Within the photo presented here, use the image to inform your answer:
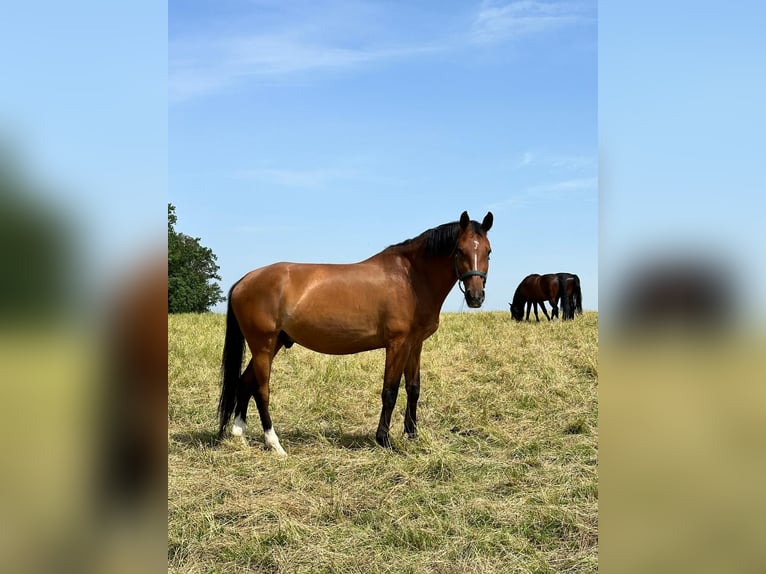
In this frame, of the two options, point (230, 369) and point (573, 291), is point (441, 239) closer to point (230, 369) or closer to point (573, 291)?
point (230, 369)

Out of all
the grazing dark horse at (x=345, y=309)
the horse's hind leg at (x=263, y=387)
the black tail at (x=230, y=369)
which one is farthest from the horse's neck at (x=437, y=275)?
the black tail at (x=230, y=369)

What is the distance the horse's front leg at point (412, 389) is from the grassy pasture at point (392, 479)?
21cm

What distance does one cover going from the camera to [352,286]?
629 cm

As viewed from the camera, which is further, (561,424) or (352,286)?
(561,424)

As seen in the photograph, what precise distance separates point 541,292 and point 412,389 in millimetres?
15173

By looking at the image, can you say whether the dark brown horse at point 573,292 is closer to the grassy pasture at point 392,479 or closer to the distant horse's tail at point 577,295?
the distant horse's tail at point 577,295

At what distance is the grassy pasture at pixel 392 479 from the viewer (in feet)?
11.8

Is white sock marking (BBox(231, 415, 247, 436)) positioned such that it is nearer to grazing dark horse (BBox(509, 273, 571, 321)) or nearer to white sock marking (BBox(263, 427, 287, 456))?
white sock marking (BBox(263, 427, 287, 456))
